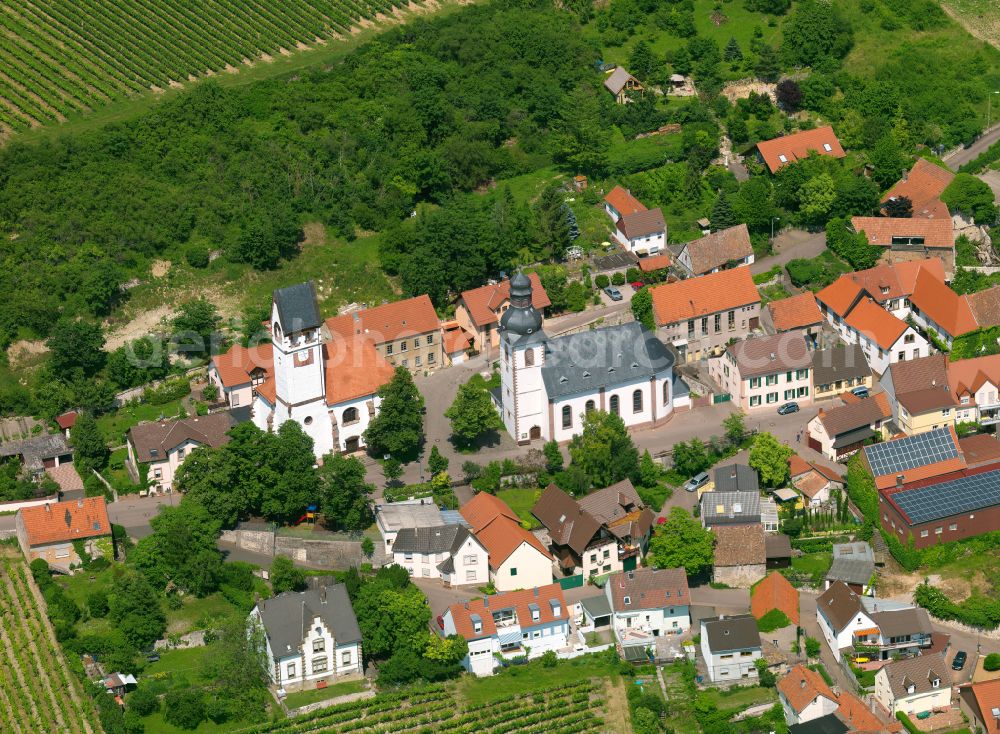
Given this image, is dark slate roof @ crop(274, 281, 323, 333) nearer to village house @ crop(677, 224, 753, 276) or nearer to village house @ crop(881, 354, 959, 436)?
village house @ crop(677, 224, 753, 276)

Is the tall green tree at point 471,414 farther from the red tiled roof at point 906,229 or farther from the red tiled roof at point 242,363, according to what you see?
the red tiled roof at point 906,229

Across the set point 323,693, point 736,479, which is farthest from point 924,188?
point 323,693

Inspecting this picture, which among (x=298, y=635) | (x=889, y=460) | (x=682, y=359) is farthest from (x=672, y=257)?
(x=298, y=635)

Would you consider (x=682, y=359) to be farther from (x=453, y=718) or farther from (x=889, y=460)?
(x=453, y=718)

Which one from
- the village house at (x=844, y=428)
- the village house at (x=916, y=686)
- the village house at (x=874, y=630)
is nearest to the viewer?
the village house at (x=916, y=686)

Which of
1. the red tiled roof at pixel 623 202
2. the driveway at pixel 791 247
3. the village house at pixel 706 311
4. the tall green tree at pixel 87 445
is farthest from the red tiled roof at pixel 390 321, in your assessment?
the driveway at pixel 791 247

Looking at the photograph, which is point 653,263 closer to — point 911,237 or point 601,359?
point 601,359
